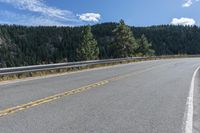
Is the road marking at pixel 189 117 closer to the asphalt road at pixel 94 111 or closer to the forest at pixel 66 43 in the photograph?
the asphalt road at pixel 94 111

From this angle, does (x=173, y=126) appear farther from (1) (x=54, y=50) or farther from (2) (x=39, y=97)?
(1) (x=54, y=50)

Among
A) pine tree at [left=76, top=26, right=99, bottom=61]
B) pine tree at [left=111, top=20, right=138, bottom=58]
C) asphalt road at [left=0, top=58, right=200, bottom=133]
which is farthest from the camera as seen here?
pine tree at [left=76, top=26, right=99, bottom=61]

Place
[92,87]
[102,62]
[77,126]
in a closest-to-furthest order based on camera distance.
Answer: [77,126] < [92,87] < [102,62]

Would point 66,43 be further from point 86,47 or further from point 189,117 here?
point 189,117

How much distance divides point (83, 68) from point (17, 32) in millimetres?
176531

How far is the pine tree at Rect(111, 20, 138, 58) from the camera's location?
61656 mm

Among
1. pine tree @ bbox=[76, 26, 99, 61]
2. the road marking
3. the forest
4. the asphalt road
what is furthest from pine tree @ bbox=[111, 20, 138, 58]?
the forest

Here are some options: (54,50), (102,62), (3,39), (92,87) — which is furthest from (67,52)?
(92,87)

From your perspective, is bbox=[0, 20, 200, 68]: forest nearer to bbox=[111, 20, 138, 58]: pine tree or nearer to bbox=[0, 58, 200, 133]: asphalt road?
bbox=[111, 20, 138, 58]: pine tree

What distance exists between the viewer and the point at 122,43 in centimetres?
6188

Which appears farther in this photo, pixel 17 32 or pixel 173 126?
pixel 17 32

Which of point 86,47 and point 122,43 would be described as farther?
point 86,47

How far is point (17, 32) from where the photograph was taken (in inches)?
7776

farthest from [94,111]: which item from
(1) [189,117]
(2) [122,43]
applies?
(2) [122,43]
